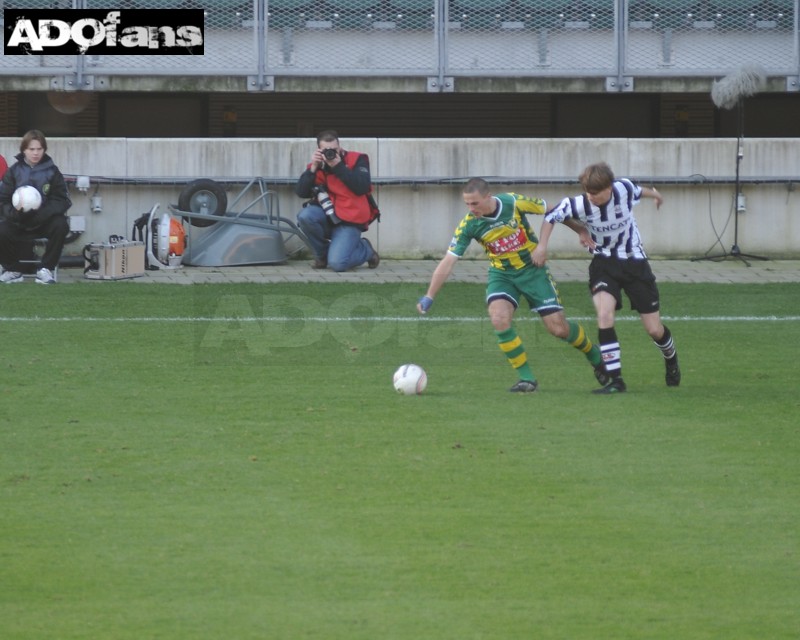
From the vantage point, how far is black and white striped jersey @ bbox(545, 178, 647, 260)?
9445 millimetres

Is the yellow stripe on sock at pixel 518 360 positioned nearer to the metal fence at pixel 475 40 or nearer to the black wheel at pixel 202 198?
the black wheel at pixel 202 198

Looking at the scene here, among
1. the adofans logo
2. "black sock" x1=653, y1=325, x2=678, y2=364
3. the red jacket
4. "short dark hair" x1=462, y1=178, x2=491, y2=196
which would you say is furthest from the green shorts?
the adofans logo

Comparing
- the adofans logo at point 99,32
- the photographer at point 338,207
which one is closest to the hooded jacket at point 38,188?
the photographer at point 338,207

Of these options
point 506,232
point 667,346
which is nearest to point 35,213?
point 506,232

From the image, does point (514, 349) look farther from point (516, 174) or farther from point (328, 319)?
point (516, 174)

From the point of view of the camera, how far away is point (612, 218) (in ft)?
31.1

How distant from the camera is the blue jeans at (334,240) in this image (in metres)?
15.9

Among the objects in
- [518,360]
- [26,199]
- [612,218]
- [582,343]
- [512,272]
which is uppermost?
[26,199]

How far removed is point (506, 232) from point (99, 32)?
426 inches

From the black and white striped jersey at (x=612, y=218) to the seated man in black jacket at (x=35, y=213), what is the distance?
7046 mm

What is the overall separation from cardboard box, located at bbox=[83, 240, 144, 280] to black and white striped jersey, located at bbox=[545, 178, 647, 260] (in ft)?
23.2

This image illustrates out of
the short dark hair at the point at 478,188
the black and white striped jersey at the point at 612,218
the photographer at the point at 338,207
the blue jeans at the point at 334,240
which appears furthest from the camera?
the blue jeans at the point at 334,240

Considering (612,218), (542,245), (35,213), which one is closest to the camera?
(542,245)

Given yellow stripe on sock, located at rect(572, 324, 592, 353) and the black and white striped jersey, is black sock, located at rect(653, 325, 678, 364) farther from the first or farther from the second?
the black and white striped jersey
